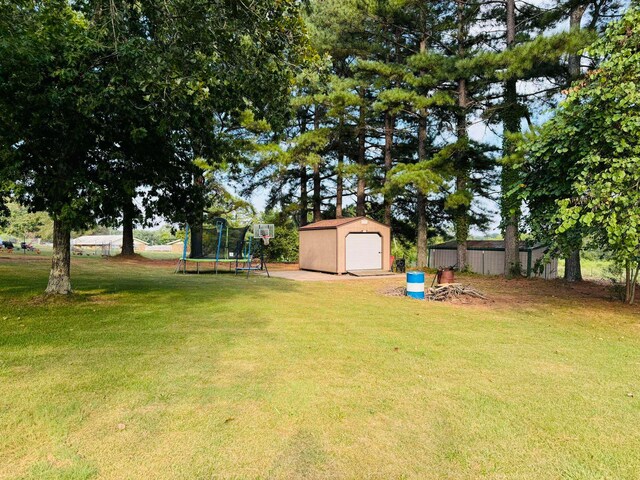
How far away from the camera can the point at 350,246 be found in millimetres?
14617

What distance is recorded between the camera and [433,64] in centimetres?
1422

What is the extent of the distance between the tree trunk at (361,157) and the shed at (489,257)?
152 inches

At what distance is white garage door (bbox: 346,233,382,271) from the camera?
14609mm

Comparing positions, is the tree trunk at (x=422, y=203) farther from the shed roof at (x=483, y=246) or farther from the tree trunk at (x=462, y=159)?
the shed roof at (x=483, y=246)

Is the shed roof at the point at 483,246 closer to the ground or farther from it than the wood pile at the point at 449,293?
farther from it

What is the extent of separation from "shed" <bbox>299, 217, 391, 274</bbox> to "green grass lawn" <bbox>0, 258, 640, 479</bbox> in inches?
343

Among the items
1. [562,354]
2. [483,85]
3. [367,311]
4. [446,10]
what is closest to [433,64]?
[483,85]

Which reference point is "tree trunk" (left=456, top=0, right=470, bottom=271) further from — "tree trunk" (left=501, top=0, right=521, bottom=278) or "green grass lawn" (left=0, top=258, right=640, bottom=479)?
"green grass lawn" (left=0, top=258, right=640, bottom=479)

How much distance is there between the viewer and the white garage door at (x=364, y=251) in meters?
14.6

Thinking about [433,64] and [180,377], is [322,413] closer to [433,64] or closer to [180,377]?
[180,377]

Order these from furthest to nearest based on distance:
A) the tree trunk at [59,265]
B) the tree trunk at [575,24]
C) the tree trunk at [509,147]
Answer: the tree trunk at [509,147] → the tree trunk at [575,24] → the tree trunk at [59,265]

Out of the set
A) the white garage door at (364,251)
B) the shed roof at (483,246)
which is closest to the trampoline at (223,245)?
the white garage door at (364,251)

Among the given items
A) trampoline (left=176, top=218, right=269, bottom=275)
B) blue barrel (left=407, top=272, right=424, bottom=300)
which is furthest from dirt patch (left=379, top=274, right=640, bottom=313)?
trampoline (left=176, top=218, right=269, bottom=275)

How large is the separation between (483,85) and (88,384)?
52.5ft
